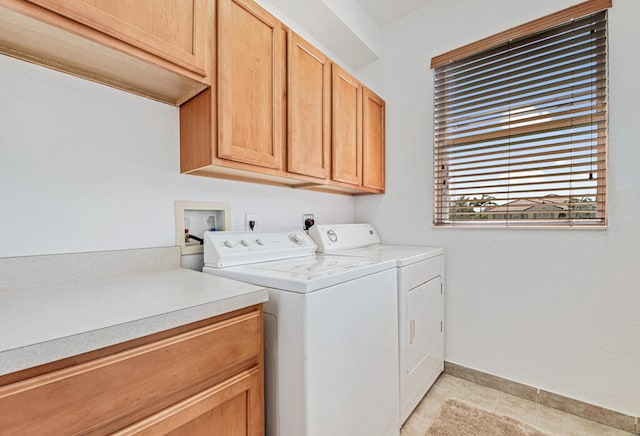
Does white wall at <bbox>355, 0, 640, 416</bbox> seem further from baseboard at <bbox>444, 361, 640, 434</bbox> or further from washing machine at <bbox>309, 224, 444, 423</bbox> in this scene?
washing machine at <bbox>309, 224, 444, 423</bbox>

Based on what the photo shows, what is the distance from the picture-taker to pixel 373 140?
2.30 meters

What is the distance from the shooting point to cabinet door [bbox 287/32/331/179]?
1.57 metres

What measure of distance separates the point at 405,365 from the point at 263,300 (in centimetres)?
97

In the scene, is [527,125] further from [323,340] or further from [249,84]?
[323,340]

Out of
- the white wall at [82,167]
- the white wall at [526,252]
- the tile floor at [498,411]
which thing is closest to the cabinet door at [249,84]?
the white wall at [82,167]

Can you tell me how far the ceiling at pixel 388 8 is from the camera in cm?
217

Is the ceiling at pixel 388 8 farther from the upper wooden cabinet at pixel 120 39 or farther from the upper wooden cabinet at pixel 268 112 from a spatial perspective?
the upper wooden cabinet at pixel 120 39

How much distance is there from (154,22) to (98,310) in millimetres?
975

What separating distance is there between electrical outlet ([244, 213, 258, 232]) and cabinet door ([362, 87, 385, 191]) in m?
0.90

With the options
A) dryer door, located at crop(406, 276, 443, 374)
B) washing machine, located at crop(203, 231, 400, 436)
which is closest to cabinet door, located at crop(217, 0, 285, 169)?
washing machine, located at crop(203, 231, 400, 436)

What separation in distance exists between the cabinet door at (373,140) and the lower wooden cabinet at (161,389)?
1555 mm

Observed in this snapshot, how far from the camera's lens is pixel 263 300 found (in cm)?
97

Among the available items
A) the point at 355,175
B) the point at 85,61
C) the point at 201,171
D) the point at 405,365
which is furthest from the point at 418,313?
the point at 85,61

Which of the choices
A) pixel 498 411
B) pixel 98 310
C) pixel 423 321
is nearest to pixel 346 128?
pixel 423 321
